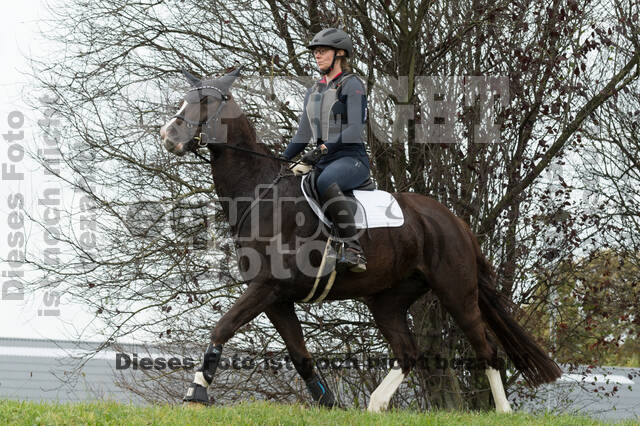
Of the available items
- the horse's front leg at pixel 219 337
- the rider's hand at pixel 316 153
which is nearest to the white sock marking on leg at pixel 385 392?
the horse's front leg at pixel 219 337

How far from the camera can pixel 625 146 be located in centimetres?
1080

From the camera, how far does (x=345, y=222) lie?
20.6ft

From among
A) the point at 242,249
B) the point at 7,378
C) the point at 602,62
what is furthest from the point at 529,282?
the point at 7,378

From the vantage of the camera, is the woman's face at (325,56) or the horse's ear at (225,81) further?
the woman's face at (325,56)

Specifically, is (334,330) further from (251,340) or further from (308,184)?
(308,184)

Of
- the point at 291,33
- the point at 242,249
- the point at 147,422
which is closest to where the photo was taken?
the point at 147,422

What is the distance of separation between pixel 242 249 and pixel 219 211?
3.62 m

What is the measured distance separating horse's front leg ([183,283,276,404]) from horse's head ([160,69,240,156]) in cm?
131

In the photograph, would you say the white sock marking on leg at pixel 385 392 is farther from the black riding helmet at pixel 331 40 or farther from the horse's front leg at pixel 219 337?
the black riding helmet at pixel 331 40

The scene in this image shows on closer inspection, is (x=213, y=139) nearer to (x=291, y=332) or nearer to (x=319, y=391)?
(x=291, y=332)

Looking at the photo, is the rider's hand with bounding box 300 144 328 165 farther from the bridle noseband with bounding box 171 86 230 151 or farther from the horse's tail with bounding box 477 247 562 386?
the horse's tail with bounding box 477 247 562 386

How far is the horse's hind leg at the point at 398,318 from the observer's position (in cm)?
697

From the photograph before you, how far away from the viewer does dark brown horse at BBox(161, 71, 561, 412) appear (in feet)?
19.5

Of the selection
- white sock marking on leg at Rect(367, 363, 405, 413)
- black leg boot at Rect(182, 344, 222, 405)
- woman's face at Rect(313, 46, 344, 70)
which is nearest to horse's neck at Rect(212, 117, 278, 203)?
woman's face at Rect(313, 46, 344, 70)
